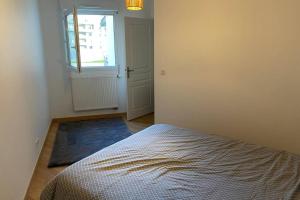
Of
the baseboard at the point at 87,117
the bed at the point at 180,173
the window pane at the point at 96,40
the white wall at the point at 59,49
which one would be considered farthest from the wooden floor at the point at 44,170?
the window pane at the point at 96,40

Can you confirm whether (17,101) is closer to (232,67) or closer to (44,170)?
(44,170)

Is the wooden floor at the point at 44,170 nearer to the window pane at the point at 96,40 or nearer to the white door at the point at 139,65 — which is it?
the white door at the point at 139,65

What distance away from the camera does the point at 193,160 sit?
71.4 inches

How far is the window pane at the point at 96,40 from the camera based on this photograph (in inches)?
176

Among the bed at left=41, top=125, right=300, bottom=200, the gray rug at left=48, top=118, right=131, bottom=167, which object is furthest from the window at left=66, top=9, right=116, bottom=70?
the bed at left=41, top=125, right=300, bottom=200

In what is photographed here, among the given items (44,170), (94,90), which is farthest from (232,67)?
(94,90)

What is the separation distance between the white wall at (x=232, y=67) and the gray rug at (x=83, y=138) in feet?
2.94

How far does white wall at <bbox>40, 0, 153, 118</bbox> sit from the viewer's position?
4199 millimetres

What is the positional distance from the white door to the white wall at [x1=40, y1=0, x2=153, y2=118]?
0.28m

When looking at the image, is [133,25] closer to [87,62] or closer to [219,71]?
[87,62]

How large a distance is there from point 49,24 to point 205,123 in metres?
3.10

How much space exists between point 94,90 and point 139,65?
0.98 m

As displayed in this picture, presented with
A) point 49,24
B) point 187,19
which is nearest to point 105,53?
point 49,24

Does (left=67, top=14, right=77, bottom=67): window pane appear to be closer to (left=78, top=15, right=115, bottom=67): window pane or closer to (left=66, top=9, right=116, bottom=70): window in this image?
(left=66, top=9, right=116, bottom=70): window
